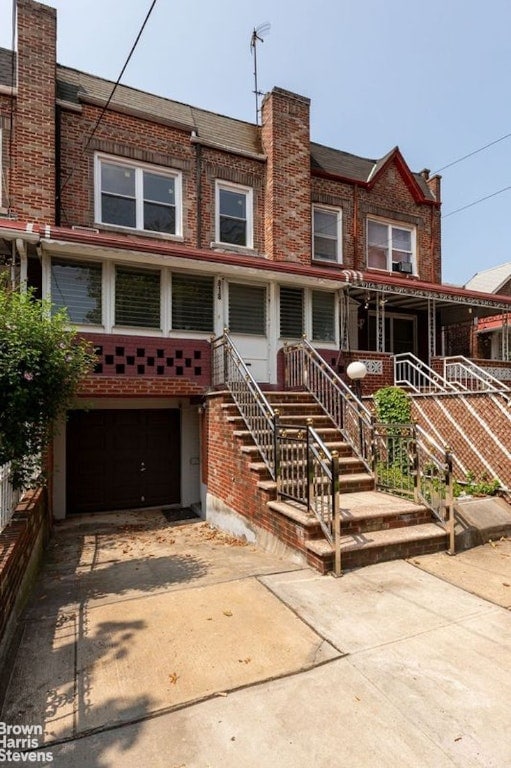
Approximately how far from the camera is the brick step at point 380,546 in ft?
15.6

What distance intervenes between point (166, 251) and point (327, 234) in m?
5.99

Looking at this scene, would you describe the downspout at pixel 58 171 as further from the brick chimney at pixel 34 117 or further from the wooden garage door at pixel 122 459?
the wooden garage door at pixel 122 459

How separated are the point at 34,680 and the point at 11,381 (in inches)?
98.8

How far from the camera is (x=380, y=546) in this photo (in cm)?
496

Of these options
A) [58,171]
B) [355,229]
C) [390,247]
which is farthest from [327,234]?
[58,171]

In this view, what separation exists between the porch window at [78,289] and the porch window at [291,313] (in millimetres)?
4003

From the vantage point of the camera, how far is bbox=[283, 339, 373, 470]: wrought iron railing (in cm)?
702

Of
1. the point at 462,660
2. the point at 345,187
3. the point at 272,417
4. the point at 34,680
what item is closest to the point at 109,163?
the point at 345,187

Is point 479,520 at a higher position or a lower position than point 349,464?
lower

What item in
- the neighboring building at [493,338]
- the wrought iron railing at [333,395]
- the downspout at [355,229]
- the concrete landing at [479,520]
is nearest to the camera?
the concrete landing at [479,520]

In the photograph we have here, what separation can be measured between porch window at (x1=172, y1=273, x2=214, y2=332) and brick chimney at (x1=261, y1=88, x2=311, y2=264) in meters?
2.85

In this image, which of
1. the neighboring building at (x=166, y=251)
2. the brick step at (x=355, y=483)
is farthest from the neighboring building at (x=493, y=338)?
the brick step at (x=355, y=483)

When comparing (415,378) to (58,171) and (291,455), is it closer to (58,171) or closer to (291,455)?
(291,455)

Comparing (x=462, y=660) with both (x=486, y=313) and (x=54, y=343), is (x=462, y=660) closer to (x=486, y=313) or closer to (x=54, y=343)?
(x=54, y=343)
